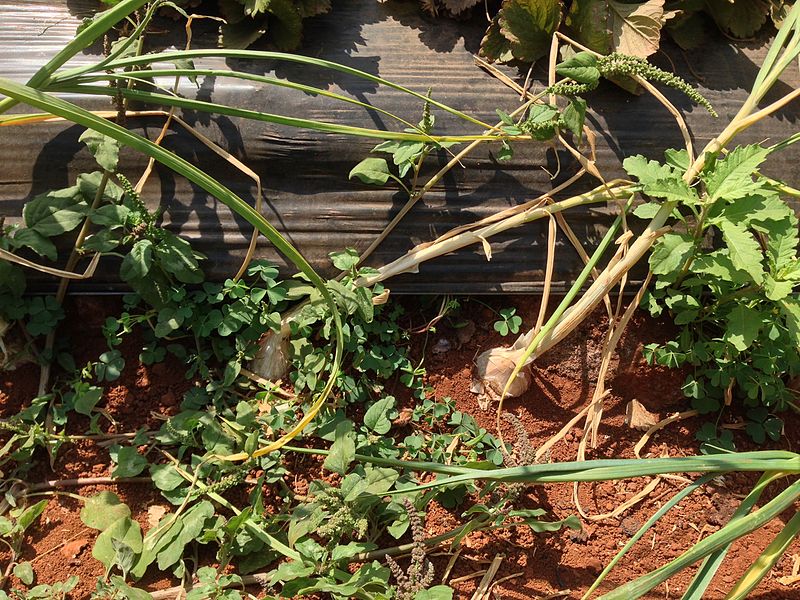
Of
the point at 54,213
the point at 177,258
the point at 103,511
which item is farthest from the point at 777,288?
the point at 54,213

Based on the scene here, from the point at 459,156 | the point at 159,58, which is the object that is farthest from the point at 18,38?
the point at 459,156

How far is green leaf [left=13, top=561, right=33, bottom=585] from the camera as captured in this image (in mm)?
1647

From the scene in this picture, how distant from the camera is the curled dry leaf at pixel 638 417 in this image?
2.00 m

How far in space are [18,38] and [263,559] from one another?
5.75 ft

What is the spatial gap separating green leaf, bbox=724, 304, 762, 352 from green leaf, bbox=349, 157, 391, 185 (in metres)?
1.02

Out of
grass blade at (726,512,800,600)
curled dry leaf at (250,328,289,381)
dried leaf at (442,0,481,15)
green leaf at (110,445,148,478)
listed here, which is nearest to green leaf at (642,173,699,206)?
grass blade at (726,512,800,600)

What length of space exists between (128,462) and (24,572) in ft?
1.10

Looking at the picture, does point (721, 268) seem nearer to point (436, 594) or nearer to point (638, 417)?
point (638, 417)

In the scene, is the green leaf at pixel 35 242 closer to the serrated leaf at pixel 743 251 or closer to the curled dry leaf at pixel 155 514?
the curled dry leaf at pixel 155 514

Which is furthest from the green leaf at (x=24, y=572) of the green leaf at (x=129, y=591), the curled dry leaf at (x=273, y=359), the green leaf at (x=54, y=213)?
the green leaf at (x=54, y=213)

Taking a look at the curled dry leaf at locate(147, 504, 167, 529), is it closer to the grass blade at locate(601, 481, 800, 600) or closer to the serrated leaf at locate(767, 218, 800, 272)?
the grass blade at locate(601, 481, 800, 600)

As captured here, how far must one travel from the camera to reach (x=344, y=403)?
193 centimetres

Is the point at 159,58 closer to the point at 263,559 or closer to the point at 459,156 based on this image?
the point at 459,156

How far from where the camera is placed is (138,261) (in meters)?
1.81
